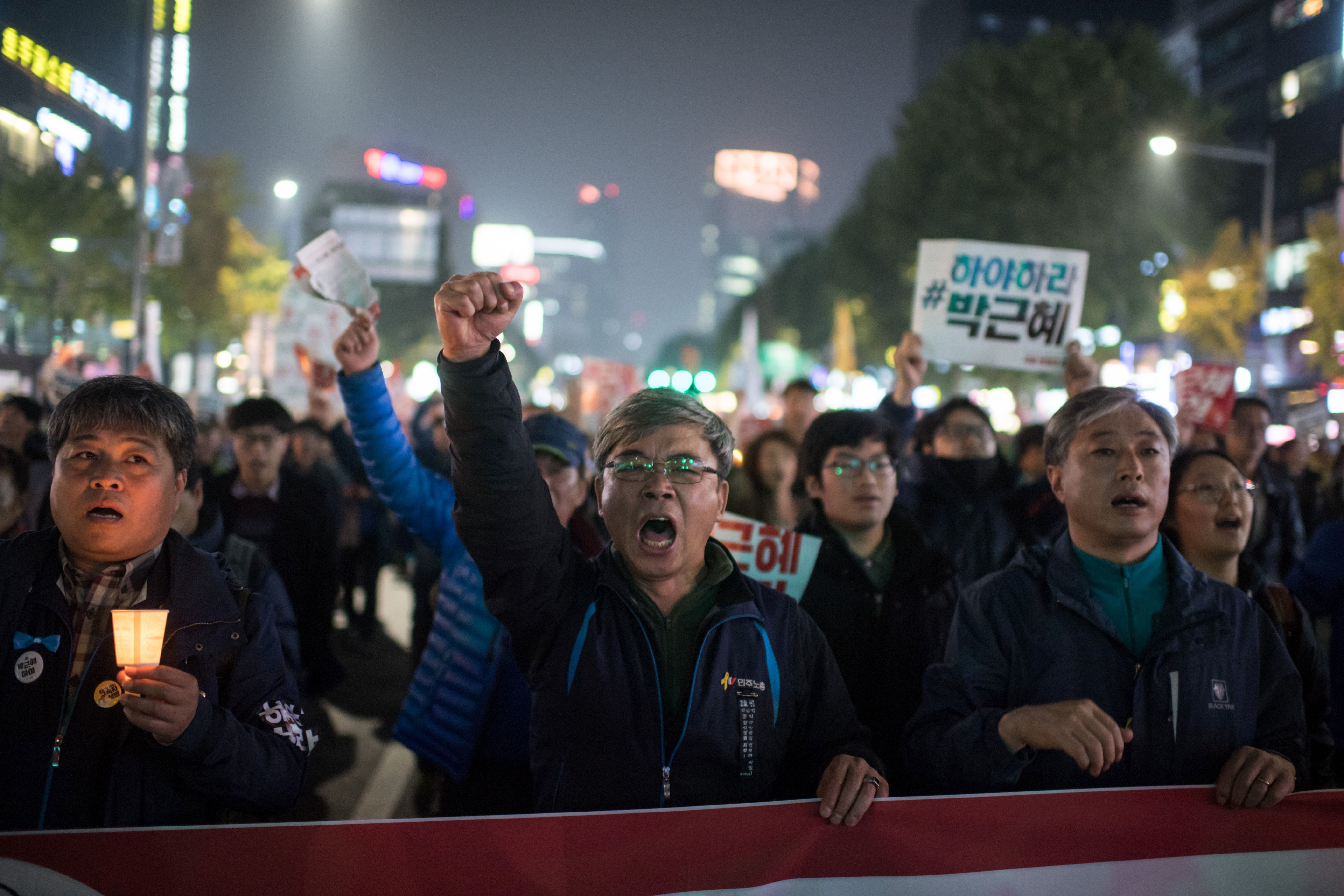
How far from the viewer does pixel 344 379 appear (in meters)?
3.58

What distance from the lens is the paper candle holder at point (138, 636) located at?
6.09ft

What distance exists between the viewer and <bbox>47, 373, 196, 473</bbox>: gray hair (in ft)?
7.35

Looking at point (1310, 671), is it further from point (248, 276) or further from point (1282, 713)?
point (248, 276)

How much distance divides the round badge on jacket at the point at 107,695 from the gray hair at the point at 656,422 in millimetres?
1185

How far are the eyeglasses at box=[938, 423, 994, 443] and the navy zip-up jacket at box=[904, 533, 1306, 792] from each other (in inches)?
94.5

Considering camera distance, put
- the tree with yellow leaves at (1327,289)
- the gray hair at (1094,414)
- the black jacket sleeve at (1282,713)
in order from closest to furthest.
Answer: the black jacket sleeve at (1282,713) → the gray hair at (1094,414) → the tree with yellow leaves at (1327,289)

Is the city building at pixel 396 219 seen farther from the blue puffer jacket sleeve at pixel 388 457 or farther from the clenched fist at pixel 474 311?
the clenched fist at pixel 474 311

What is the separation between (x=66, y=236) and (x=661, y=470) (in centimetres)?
2220

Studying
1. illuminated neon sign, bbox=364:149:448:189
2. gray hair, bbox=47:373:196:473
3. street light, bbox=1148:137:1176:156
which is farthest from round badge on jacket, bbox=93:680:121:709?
illuminated neon sign, bbox=364:149:448:189

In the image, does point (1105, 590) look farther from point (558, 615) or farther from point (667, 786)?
point (558, 615)

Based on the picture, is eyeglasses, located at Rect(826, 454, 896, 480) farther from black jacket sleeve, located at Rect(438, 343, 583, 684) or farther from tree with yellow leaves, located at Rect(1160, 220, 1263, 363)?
tree with yellow leaves, located at Rect(1160, 220, 1263, 363)

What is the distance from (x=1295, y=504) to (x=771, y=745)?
18.2 feet

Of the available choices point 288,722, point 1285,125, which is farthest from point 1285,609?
point 1285,125

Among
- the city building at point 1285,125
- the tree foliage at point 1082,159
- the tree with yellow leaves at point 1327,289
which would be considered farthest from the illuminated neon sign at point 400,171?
the tree with yellow leaves at point 1327,289
